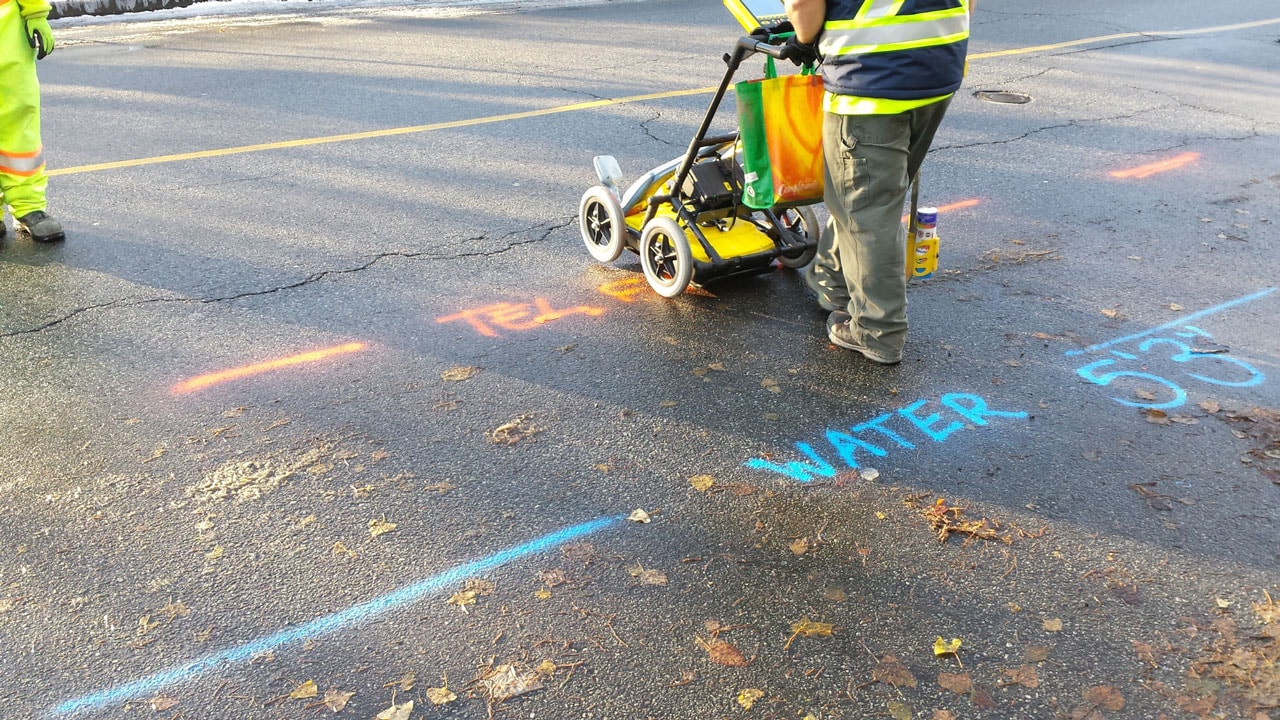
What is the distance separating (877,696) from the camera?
105 inches

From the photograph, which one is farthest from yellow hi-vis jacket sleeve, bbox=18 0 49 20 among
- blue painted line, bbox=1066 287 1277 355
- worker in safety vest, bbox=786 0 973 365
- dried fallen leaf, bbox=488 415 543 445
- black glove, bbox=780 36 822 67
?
blue painted line, bbox=1066 287 1277 355

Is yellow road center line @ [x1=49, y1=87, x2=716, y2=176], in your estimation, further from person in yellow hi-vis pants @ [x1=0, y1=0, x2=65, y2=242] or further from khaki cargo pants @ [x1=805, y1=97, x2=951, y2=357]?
khaki cargo pants @ [x1=805, y1=97, x2=951, y2=357]

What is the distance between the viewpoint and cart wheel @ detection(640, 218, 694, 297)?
4719 millimetres

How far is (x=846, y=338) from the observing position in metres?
4.48

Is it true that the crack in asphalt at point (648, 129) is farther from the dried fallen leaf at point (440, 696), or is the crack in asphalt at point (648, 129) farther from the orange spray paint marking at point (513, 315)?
the dried fallen leaf at point (440, 696)

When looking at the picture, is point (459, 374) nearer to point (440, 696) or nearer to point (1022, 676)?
point (440, 696)

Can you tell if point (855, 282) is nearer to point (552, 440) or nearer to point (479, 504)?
Answer: point (552, 440)

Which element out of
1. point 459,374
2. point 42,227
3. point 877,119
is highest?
point 877,119

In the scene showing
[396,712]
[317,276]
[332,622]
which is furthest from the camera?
[317,276]

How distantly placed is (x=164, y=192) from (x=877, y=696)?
18.8 ft

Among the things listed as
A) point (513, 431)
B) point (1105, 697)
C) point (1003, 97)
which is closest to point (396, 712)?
point (513, 431)

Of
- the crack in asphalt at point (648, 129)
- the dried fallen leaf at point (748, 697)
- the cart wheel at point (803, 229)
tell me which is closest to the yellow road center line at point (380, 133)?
the crack in asphalt at point (648, 129)

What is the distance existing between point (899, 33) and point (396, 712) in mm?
2975

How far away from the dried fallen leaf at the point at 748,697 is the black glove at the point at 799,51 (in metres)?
2.57
